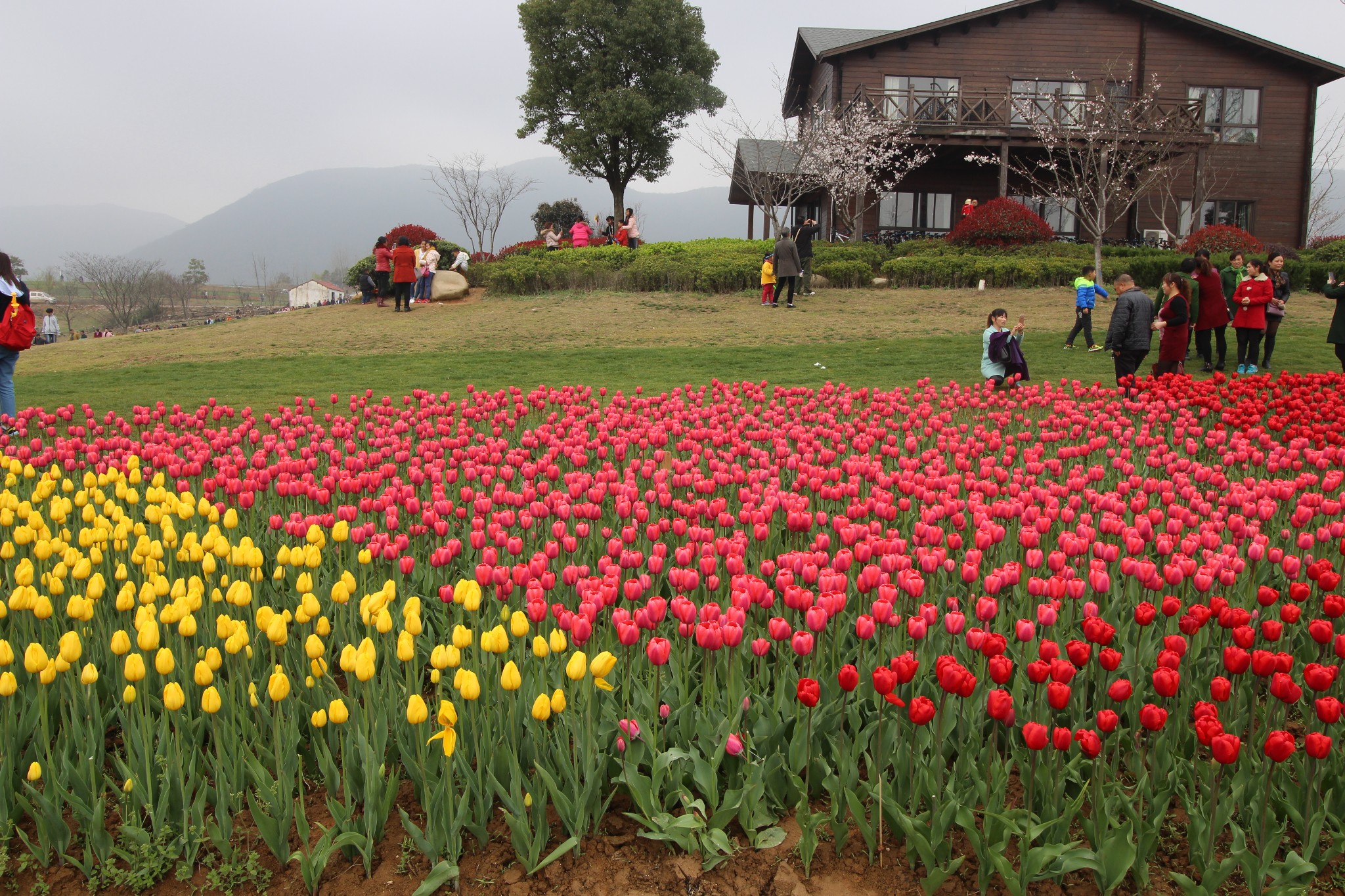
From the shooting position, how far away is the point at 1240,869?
3.02 m

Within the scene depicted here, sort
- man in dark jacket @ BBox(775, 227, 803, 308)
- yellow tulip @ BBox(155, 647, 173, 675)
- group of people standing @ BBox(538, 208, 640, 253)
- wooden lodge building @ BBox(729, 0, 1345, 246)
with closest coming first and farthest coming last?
yellow tulip @ BBox(155, 647, 173, 675)
man in dark jacket @ BBox(775, 227, 803, 308)
group of people standing @ BBox(538, 208, 640, 253)
wooden lodge building @ BBox(729, 0, 1345, 246)

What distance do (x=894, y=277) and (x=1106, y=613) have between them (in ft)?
73.4

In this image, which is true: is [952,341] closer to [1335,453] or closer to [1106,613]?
[1335,453]

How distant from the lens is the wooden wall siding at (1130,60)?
3356cm

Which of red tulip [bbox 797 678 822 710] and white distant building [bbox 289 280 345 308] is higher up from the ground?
white distant building [bbox 289 280 345 308]

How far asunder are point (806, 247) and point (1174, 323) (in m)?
12.3

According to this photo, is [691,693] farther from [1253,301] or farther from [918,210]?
[918,210]

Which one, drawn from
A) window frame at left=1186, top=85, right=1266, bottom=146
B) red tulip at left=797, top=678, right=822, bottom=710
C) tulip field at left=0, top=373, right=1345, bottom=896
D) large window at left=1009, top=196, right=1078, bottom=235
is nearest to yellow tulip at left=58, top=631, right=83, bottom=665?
tulip field at left=0, top=373, right=1345, bottom=896

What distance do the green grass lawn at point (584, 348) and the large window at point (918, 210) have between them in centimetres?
1214

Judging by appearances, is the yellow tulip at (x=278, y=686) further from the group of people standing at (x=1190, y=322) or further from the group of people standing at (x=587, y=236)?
the group of people standing at (x=587, y=236)

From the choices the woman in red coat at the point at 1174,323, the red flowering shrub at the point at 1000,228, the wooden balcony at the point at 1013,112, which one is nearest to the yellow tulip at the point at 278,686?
the woman in red coat at the point at 1174,323

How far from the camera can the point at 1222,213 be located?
34.5m

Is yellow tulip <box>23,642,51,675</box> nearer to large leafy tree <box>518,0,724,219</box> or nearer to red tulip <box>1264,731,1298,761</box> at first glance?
red tulip <box>1264,731,1298,761</box>

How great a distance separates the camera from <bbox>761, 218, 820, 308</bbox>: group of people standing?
21672 millimetres
